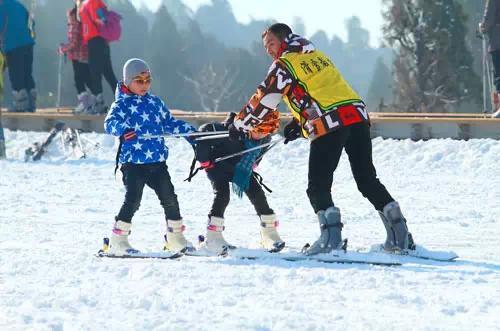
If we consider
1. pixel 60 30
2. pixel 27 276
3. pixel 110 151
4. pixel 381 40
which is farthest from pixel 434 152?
pixel 60 30

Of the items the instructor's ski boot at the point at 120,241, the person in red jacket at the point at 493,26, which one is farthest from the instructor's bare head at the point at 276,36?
the person in red jacket at the point at 493,26

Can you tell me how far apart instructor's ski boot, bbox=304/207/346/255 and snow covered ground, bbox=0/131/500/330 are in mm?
349

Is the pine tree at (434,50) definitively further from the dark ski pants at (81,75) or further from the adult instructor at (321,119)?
the adult instructor at (321,119)

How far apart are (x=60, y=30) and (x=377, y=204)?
54.3 metres

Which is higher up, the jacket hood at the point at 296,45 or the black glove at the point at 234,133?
the jacket hood at the point at 296,45

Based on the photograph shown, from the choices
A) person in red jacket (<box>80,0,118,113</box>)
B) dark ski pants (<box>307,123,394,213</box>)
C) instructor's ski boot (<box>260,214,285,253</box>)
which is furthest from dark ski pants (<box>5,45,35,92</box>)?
dark ski pants (<box>307,123,394,213</box>)

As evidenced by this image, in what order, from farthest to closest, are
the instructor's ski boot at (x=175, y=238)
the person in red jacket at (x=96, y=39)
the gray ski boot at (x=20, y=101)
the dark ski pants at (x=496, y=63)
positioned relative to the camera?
the gray ski boot at (x=20, y=101) < the person in red jacket at (x=96, y=39) < the dark ski pants at (x=496, y=63) < the instructor's ski boot at (x=175, y=238)

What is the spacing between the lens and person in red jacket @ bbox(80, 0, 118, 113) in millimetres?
12797

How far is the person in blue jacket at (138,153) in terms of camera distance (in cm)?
610

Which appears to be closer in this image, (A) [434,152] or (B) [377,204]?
(B) [377,204]

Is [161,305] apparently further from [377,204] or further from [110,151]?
[110,151]

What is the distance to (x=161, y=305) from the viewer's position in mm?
4375

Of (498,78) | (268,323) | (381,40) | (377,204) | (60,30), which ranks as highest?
(60,30)

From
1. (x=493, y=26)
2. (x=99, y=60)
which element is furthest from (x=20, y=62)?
(x=493, y=26)
